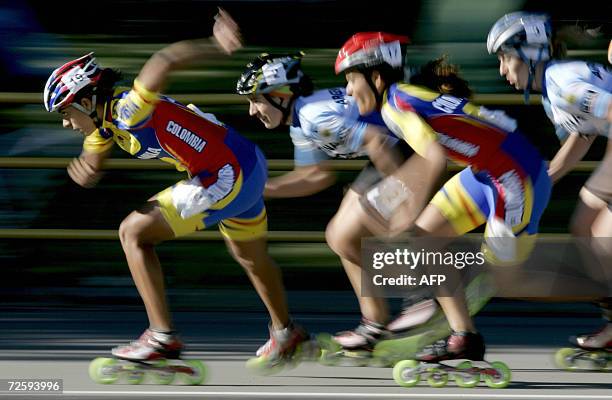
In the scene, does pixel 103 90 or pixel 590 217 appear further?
pixel 590 217

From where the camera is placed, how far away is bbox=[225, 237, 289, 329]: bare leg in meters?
7.08

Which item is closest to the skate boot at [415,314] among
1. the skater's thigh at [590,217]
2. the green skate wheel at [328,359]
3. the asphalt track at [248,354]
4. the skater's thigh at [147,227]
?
the asphalt track at [248,354]

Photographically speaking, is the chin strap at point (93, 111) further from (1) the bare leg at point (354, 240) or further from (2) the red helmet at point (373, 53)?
(1) the bare leg at point (354, 240)

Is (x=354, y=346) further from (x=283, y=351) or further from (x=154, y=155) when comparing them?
(x=154, y=155)

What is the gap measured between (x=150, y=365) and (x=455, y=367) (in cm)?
149

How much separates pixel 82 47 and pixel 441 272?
11.7 feet

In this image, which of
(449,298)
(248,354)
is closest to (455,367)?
(449,298)

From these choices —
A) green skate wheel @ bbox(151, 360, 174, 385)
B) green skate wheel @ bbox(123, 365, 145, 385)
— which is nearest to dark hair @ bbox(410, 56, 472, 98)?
green skate wheel @ bbox(151, 360, 174, 385)

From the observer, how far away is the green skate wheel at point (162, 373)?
684 cm

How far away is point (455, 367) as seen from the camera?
6812 mm

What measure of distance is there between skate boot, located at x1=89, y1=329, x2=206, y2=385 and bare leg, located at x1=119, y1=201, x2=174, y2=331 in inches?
3.0

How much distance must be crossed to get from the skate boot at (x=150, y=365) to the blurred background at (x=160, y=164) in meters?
2.29

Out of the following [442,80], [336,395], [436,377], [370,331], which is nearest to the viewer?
[336,395]

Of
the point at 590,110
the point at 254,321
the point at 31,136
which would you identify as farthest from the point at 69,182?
the point at 590,110
